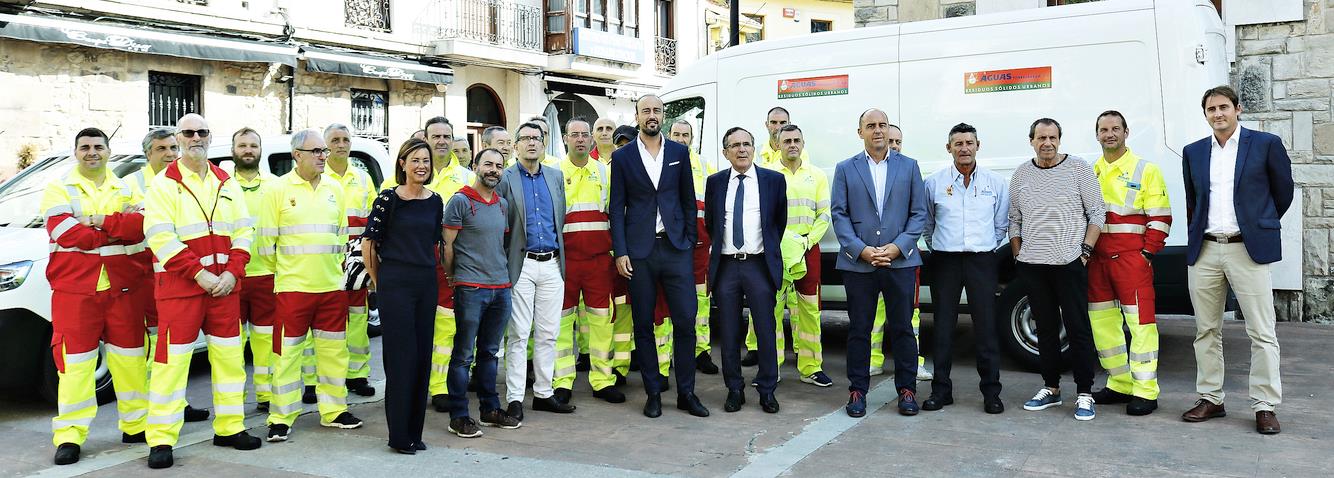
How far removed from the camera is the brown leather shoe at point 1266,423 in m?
5.79

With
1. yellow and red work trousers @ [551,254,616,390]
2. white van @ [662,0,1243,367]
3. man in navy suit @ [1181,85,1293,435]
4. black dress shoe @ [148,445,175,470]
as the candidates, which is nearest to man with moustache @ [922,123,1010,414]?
white van @ [662,0,1243,367]

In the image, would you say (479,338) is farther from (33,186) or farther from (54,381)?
(33,186)

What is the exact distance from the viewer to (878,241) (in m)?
6.50

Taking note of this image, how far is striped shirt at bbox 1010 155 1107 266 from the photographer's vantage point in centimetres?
637

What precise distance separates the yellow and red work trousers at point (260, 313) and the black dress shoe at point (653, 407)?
2.15 meters

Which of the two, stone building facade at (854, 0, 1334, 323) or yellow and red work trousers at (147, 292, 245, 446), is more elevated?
stone building facade at (854, 0, 1334, 323)

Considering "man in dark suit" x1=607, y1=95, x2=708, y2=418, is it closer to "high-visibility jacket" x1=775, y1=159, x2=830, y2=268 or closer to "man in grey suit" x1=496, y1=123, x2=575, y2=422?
"man in grey suit" x1=496, y1=123, x2=575, y2=422

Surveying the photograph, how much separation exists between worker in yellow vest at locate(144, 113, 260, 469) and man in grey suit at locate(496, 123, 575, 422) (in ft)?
4.67

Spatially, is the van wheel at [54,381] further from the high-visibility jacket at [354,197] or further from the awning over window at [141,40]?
the awning over window at [141,40]

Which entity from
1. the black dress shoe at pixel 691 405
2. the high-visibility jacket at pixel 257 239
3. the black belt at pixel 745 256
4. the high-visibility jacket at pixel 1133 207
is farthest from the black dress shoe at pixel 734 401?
the high-visibility jacket at pixel 257 239

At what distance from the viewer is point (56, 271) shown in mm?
5617

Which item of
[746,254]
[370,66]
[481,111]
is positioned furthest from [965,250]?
[481,111]

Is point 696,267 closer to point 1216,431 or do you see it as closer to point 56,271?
point 1216,431

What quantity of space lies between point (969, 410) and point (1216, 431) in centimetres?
131
